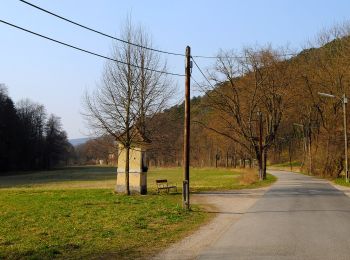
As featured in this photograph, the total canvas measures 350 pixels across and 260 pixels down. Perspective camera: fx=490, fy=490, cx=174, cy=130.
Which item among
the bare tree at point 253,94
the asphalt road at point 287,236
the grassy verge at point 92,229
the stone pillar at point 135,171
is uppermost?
the bare tree at point 253,94

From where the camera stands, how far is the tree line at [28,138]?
104 m

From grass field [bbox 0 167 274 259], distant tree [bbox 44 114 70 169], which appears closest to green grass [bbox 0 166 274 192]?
grass field [bbox 0 167 274 259]

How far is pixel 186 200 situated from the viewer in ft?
61.2

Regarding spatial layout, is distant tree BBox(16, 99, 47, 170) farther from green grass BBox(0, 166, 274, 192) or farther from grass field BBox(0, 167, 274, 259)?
grass field BBox(0, 167, 274, 259)

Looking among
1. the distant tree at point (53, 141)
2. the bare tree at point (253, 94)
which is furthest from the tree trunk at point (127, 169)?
the distant tree at point (53, 141)

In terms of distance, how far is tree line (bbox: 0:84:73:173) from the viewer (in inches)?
4097

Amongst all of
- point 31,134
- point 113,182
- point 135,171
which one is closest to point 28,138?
point 31,134

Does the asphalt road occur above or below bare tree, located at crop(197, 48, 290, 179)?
below

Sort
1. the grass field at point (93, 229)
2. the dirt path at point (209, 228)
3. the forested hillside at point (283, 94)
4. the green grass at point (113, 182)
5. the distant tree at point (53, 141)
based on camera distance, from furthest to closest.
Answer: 1. the distant tree at point (53, 141)
2. the forested hillside at point (283, 94)
3. the green grass at point (113, 182)
4. the grass field at point (93, 229)
5. the dirt path at point (209, 228)

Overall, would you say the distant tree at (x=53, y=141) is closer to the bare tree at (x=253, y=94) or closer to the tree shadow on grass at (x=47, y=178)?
the tree shadow on grass at (x=47, y=178)

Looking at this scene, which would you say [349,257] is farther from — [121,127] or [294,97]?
[294,97]

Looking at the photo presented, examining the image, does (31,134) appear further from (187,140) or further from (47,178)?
(187,140)

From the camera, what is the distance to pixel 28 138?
117m

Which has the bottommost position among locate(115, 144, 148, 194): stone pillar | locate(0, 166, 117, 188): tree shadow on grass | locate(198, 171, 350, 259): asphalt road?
locate(0, 166, 117, 188): tree shadow on grass
